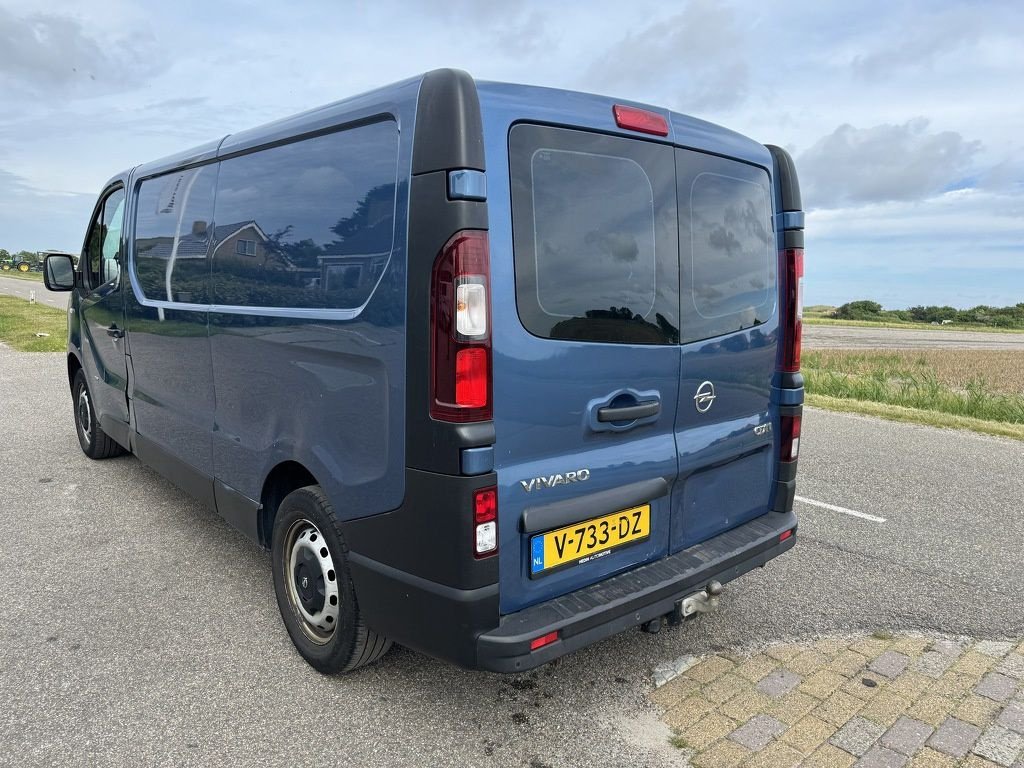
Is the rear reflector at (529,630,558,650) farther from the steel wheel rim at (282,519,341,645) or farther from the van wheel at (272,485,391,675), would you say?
the steel wheel rim at (282,519,341,645)

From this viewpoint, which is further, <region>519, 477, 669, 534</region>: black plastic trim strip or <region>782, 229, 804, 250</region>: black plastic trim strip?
<region>782, 229, 804, 250</region>: black plastic trim strip

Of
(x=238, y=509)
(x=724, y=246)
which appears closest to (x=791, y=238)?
(x=724, y=246)

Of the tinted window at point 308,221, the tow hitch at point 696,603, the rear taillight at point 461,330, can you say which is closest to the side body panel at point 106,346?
the tinted window at point 308,221

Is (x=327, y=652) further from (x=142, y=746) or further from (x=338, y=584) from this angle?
(x=142, y=746)

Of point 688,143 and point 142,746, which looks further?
point 688,143

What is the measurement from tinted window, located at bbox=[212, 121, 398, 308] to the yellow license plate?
103cm

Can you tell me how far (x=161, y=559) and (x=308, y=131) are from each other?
8.42ft

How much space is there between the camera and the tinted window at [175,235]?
11.8 feet

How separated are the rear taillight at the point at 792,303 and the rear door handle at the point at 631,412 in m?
0.96

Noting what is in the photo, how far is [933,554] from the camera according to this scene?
4.25 meters

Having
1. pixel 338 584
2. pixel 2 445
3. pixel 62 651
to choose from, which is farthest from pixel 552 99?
pixel 2 445

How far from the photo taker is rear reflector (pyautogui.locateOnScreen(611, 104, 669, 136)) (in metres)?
2.57

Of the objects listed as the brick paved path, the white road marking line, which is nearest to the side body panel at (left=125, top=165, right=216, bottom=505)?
the brick paved path

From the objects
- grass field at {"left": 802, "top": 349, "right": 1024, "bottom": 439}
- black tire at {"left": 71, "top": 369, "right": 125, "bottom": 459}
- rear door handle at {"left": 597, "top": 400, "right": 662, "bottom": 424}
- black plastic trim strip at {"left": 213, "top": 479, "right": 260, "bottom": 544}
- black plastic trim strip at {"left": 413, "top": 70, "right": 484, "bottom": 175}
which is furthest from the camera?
grass field at {"left": 802, "top": 349, "right": 1024, "bottom": 439}
